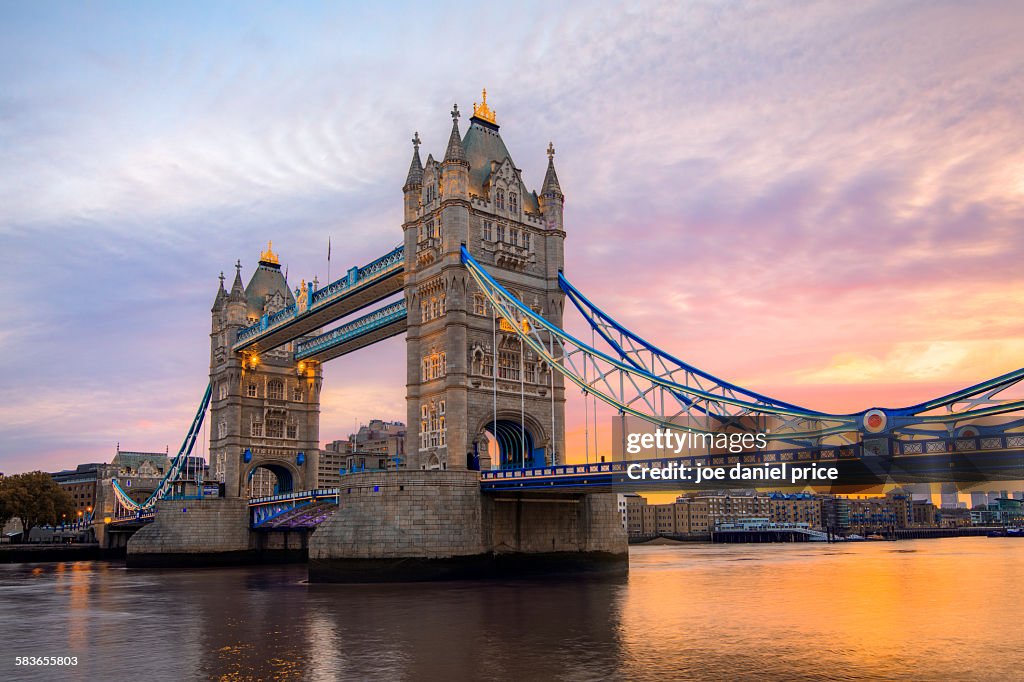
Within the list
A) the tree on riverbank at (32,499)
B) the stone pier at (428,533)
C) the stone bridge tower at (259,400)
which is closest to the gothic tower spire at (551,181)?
the stone pier at (428,533)

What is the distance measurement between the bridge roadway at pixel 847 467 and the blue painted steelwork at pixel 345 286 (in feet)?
56.6

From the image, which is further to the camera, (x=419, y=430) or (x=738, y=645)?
(x=419, y=430)

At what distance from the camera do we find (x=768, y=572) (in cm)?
6300

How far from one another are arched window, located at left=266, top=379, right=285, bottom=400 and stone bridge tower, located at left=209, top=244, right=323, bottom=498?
3.7 inches

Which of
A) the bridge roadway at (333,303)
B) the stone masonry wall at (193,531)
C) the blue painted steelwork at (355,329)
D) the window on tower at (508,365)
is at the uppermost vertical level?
the bridge roadway at (333,303)

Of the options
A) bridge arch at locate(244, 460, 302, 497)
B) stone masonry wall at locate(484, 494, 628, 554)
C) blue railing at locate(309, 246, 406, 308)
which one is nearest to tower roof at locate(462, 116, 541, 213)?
blue railing at locate(309, 246, 406, 308)

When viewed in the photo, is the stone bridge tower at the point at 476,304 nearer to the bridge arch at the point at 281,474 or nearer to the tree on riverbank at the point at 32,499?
the bridge arch at the point at 281,474

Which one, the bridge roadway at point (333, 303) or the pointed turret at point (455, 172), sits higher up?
the pointed turret at point (455, 172)

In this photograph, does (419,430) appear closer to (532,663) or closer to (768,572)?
(768,572)

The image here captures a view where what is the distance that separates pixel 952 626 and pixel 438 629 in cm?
1723

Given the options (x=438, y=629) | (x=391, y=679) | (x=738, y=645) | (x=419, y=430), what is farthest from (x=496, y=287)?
(x=391, y=679)

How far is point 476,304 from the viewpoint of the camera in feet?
178

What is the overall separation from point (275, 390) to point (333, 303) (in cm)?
Answer: 2064

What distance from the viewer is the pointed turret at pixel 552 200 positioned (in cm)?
5856
